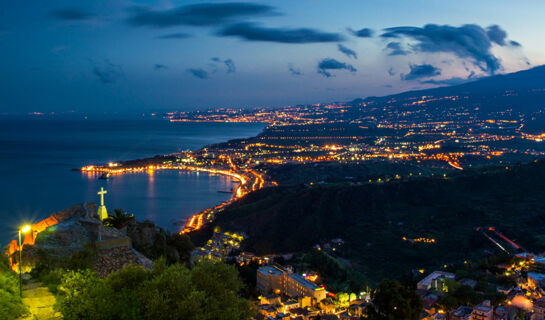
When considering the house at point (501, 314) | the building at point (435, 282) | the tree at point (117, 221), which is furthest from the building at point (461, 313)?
the tree at point (117, 221)

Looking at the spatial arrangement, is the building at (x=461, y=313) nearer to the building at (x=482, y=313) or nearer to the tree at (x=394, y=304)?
the building at (x=482, y=313)

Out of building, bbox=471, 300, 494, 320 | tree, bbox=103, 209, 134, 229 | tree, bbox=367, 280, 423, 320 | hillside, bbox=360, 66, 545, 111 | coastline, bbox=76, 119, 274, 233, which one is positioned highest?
hillside, bbox=360, 66, 545, 111

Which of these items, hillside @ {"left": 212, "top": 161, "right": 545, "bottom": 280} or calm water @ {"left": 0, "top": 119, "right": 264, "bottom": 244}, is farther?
calm water @ {"left": 0, "top": 119, "right": 264, "bottom": 244}

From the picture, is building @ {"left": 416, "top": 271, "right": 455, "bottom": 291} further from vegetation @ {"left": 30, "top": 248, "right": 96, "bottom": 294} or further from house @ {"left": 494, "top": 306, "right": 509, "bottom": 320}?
vegetation @ {"left": 30, "top": 248, "right": 96, "bottom": 294}

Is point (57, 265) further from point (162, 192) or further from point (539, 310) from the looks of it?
point (162, 192)

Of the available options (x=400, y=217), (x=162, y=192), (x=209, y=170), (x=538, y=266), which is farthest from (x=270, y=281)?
(x=209, y=170)

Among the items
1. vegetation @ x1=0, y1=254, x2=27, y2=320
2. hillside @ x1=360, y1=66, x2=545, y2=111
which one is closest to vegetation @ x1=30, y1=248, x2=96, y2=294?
vegetation @ x1=0, y1=254, x2=27, y2=320

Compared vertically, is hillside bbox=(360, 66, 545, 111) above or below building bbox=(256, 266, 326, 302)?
above

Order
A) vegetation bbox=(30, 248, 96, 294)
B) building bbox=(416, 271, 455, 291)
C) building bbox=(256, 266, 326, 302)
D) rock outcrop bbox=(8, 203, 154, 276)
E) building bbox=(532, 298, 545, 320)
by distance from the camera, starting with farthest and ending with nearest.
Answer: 1. building bbox=(416, 271, 455, 291)
2. building bbox=(256, 266, 326, 302)
3. building bbox=(532, 298, 545, 320)
4. rock outcrop bbox=(8, 203, 154, 276)
5. vegetation bbox=(30, 248, 96, 294)
